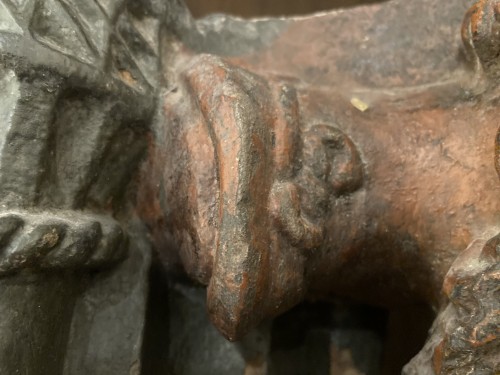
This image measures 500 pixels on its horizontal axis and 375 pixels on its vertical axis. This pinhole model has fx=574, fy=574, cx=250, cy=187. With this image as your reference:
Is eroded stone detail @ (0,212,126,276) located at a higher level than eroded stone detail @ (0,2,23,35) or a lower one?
lower

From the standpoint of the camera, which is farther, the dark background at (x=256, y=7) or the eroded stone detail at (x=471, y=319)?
the dark background at (x=256, y=7)

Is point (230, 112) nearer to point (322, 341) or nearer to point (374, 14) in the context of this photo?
point (374, 14)

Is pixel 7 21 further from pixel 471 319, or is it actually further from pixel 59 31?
pixel 471 319

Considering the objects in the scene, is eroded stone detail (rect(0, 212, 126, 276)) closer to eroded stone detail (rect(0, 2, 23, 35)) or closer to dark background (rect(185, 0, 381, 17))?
eroded stone detail (rect(0, 2, 23, 35))

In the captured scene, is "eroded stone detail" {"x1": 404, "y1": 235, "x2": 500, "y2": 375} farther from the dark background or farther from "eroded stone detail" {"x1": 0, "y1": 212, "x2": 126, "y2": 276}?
the dark background

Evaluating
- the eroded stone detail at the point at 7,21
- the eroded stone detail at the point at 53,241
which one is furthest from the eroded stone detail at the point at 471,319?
the eroded stone detail at the point at 7,21

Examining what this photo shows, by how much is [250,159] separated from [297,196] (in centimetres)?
8

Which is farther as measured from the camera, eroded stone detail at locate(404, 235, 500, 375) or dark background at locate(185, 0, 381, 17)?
dark background at locate(185, 0, 381, 17)

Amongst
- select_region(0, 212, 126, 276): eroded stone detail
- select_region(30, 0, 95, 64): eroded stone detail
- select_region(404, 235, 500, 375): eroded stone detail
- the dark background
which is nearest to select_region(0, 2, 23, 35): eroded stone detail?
select_region(30, 0, 95, 64): eroded stone detail

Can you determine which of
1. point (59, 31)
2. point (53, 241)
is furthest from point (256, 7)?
point (53, 241)

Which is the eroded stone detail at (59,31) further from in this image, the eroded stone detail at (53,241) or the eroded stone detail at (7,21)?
the eroded stone detail at (53,241)

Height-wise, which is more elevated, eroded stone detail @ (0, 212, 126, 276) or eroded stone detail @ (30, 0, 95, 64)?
eroded stone detail @ (30, 0, 95, 64)

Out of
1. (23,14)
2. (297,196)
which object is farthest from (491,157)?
(23,14)

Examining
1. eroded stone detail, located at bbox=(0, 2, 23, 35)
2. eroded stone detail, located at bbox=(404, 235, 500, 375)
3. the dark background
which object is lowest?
eroded stone detail, located at bbox=(404, 235, 500, 375)
